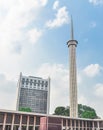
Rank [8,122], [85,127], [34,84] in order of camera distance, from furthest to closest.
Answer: [34,84]
[85,127]
[8,122]

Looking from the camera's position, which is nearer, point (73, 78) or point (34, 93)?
point (73, 78)

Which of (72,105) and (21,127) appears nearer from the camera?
(21,127)

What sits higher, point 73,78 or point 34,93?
point 73,78

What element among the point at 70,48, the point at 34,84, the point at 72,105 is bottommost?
the point at 72,105

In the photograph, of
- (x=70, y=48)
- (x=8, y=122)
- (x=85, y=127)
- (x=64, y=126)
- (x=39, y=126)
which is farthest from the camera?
(x=70, y=48)

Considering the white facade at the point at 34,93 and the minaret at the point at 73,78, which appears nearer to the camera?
the minaret at the point at 73,78

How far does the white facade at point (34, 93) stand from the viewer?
95.3m

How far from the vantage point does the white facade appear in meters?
95.3

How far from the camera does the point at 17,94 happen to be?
95.1 m

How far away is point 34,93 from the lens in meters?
99.9

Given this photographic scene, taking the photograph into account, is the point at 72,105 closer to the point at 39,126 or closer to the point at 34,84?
the point at 39,126

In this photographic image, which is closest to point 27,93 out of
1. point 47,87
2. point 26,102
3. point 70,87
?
point 26,102

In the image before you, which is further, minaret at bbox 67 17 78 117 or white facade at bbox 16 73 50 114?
white facade at bbox 16 73 50 114

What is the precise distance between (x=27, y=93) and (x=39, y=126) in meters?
63.0
